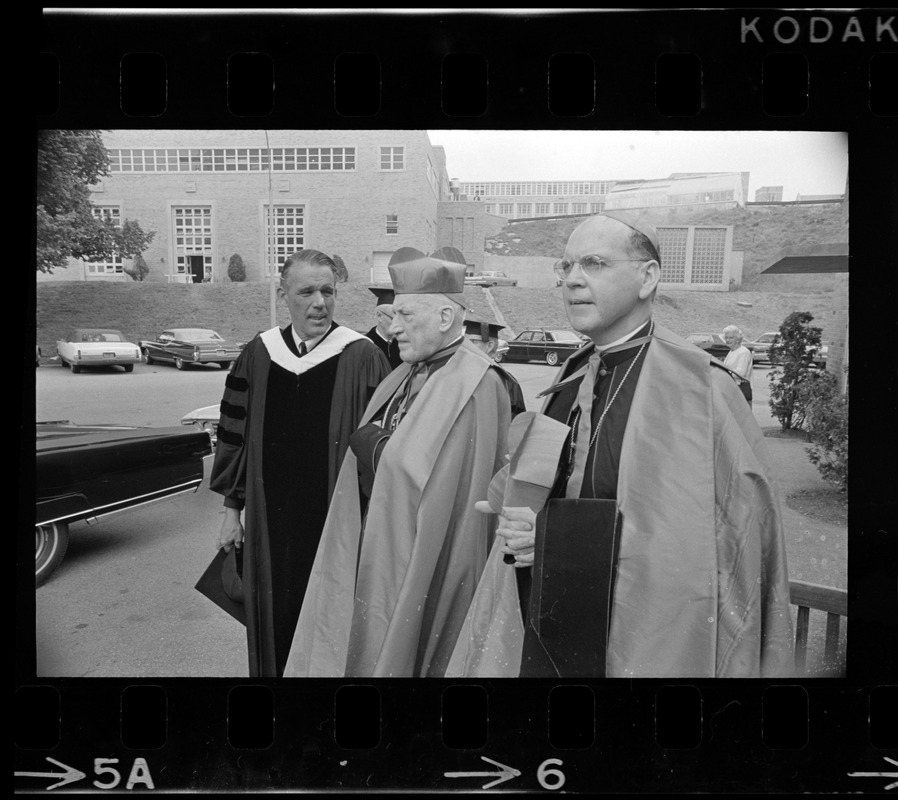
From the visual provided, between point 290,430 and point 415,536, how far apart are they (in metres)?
0.71

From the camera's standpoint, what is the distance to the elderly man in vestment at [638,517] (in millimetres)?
3111

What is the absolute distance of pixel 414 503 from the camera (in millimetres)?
3262

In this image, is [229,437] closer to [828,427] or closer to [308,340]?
[308,340]

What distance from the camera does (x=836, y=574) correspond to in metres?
3.28

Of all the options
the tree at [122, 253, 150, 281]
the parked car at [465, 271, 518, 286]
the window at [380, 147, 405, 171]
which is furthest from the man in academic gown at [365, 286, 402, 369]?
the tree at [122, 253, 150, 281]

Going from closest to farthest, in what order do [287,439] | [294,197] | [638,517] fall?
[638,517]
[294,197]
[287,439]

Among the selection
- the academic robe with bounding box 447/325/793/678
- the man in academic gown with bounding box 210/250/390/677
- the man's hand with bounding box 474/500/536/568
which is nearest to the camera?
the academic robe with bounding box 447/325/793/678

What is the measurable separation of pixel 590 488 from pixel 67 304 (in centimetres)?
237

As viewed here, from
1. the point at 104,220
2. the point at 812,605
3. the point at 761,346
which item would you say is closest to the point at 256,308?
the point at 104,220

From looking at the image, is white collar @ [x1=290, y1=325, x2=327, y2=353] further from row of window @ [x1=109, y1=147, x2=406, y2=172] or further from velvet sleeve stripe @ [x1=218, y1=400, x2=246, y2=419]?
row of window @ [x1=109, y1=147, x2=406, y2=172]

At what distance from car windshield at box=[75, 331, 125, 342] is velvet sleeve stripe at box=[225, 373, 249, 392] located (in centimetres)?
53

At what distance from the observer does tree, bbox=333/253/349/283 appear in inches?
128
